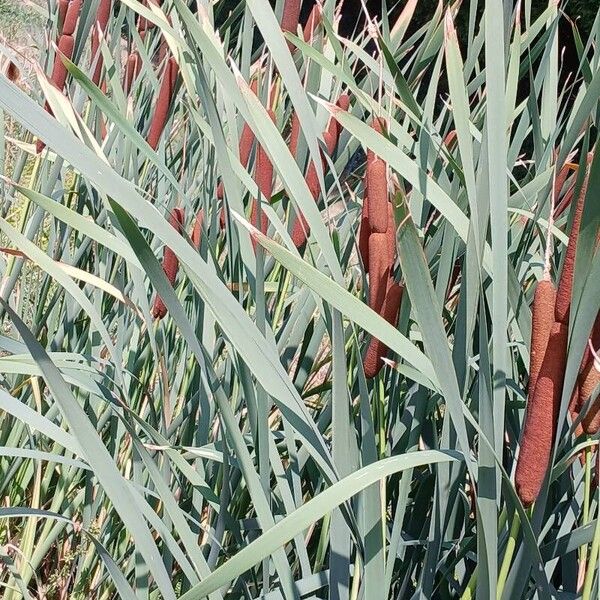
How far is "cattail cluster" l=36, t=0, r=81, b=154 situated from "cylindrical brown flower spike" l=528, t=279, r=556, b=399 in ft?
2.03

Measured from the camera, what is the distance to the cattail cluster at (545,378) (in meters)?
0.46

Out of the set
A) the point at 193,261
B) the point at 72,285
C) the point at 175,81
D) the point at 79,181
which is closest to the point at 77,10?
the point at 175,81

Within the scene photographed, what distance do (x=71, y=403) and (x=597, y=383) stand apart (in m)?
0.31

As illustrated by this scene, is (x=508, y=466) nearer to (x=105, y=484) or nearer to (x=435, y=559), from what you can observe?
(x=435, y=559)

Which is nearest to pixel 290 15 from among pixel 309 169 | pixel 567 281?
pixel 309 169

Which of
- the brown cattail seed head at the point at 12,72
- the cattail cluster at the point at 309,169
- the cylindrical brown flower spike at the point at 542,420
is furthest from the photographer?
the brown cattail seed head at the point at 12,72

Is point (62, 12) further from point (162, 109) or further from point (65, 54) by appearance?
point (162, 109)

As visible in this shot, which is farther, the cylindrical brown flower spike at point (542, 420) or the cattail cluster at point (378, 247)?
the cattail cluster at point (378, 247)

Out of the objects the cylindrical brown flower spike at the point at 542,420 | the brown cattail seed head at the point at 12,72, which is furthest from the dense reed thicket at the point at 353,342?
the brown cattail seed head at the point at 12,72

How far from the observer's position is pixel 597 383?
479 millimetres

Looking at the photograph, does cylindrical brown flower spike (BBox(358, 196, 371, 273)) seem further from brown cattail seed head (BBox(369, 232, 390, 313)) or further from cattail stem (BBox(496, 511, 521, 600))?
cattail stem (BBox(496, 511, 521, 600))

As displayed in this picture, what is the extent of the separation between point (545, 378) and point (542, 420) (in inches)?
0.9

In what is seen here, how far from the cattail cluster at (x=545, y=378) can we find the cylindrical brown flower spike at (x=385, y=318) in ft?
0.47

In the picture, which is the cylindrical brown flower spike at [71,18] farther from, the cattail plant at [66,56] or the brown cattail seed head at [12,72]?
the brown cattail seed head at [12,72]
